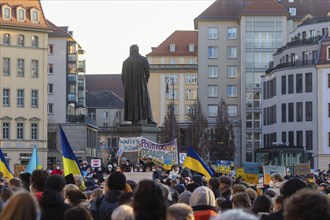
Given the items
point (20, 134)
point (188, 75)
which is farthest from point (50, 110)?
point (188, 75)

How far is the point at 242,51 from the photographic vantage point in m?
117

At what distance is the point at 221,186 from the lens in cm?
1505

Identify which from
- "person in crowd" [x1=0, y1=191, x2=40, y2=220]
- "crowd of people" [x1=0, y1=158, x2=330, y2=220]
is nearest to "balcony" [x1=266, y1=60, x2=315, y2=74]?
"crowd of people" [x1=0, y1=158, x2=330, y2=220]

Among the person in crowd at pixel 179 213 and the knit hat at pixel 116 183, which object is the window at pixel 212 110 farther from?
the person in crowd at pixel 179 213

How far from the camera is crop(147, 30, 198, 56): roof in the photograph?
5832 inches

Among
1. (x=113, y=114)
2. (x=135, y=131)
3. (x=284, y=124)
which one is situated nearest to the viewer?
(x=135, y=131)

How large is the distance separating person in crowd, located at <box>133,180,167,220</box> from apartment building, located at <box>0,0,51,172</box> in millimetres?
79977

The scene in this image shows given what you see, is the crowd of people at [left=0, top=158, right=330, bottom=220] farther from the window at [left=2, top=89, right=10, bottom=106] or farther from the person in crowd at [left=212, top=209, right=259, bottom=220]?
the window at [left=2, top=89, right=10, bottom=106]

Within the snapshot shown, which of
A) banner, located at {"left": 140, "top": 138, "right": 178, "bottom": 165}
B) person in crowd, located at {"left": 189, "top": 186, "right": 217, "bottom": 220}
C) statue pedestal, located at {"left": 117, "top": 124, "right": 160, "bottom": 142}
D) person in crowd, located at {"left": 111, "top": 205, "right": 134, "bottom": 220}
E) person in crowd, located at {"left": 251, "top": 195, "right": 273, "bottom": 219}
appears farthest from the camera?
statue pedestal, located at {"left": 117, "top": 124, "right": 160, "bottom": 142}

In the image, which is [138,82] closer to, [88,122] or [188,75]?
[88,122]

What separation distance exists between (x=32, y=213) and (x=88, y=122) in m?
104

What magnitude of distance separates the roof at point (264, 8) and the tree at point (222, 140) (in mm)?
12544

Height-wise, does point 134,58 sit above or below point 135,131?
above

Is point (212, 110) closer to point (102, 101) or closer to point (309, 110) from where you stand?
point (309, 110)
